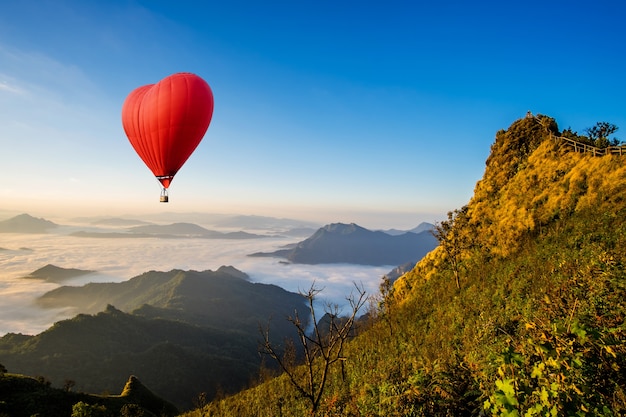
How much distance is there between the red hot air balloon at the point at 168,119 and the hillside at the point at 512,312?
62.8 ft

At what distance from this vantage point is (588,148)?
1243 inches

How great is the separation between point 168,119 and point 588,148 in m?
39.1

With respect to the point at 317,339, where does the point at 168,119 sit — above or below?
above

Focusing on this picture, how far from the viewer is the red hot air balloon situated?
77.9 ft

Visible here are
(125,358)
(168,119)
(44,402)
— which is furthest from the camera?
(125,358)

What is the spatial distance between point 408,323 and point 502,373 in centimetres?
2646

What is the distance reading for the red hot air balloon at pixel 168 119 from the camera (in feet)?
77.9

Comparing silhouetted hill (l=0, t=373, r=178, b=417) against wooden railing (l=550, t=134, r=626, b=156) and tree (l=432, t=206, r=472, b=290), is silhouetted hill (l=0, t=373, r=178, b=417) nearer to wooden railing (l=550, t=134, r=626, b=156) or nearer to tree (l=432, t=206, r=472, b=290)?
tree (l=432, t=206, r=472, b=290)

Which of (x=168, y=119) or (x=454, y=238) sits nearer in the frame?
(x=168, y=119)

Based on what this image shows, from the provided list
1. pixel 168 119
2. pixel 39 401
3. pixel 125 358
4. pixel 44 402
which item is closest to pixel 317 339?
pixel 168 119

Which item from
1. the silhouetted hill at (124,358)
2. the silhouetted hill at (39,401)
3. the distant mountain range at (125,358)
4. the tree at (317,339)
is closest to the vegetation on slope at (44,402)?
the silhouetted hill at (39,401)

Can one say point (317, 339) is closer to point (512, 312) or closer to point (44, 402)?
point (512, 312)

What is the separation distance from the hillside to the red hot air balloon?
753 inches

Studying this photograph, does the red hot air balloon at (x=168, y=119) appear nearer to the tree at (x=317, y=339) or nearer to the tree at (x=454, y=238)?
the tree at (x=317, y=339)
